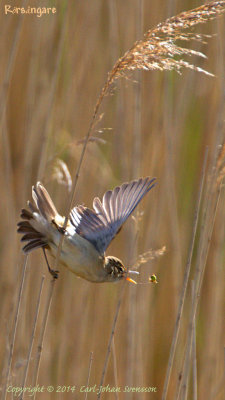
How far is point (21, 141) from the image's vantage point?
3115mm

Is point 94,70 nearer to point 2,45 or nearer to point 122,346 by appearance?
point 2,45

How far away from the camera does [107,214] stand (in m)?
1.91

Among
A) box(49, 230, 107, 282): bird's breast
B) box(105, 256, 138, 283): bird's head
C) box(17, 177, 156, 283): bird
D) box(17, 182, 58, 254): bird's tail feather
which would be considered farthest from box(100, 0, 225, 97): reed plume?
box(105, 256, 138, 283): bird's head

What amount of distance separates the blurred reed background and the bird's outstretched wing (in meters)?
0.43

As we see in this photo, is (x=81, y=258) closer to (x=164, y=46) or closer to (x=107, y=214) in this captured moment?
(x=107, y=214)

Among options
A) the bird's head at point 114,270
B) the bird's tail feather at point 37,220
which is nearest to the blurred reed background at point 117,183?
the bird's head at point 114,270

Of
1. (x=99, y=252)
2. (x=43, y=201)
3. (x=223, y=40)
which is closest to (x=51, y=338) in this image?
(x=99, y=252)

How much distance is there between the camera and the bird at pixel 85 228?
1740mm

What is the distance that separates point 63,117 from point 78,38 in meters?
0.41

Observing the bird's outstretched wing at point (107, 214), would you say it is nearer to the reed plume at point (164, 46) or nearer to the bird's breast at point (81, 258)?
the bird's breast at point (81, 258)

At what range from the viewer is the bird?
1.74 m

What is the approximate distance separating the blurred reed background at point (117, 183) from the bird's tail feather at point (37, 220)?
57 centimetres

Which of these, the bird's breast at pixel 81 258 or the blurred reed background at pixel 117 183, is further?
the blurred reed background at pixel 117 183

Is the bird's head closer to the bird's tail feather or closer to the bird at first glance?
the bird
